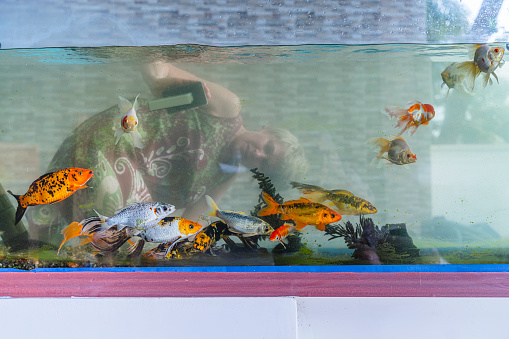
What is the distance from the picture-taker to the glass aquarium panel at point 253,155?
76.2 inches

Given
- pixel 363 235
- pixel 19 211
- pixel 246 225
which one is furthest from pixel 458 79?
pixel 19 211

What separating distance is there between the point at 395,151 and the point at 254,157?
758 millimetres

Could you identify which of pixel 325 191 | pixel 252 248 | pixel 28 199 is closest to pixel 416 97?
pixel 325 191

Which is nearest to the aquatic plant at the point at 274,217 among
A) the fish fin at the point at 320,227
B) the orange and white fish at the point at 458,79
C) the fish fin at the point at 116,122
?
the fish fin at the point at 320,227

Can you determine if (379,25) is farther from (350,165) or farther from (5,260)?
(5,260)

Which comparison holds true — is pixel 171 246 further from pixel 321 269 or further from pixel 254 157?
pixel 321 269

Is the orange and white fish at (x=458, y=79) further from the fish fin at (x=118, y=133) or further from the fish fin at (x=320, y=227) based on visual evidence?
the fish fin at (x=118, y=133)

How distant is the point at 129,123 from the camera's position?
6.62ft

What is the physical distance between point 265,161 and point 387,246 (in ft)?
2.56

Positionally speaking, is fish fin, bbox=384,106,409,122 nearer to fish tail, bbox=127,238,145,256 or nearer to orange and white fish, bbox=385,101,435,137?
orange and white fish, bbox=385,101,435,137

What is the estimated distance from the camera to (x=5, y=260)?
2020 millimetres

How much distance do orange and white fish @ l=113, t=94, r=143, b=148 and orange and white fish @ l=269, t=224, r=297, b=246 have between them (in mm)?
868

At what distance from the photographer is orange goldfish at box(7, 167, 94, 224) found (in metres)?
1.97

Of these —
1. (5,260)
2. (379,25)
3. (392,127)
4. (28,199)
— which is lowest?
(5,260)
